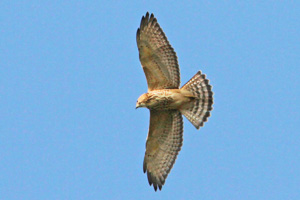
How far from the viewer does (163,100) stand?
12703 millimetres

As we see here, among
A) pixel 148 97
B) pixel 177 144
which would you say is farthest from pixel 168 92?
pixel 177 144

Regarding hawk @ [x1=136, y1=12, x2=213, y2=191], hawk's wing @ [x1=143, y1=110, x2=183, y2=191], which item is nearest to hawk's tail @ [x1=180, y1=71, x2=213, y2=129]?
hawk @ [x1=136, y1=12, x2=213, y2=191]

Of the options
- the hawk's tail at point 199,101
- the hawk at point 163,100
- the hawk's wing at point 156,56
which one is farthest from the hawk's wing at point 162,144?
the hawk's wing at point 156,56

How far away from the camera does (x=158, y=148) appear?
531 inches

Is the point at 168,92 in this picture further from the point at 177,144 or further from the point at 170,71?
the point at 177,144

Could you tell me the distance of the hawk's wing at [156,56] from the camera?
12.7m

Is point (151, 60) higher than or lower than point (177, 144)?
higher

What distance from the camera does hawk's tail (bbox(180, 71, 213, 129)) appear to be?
13.0 metres

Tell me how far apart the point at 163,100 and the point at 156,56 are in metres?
0.91

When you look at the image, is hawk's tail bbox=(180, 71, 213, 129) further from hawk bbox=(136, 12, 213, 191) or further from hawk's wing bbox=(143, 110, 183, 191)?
hawk's wing bbox=(143, 110, 183, 191)

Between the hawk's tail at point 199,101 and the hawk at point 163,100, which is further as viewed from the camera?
the hawk's tail at point 199,101

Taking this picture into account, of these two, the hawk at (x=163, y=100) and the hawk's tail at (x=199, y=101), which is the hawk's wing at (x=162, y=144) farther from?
the hawk's tail at (x=199, y=101)

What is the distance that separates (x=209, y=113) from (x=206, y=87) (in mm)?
550

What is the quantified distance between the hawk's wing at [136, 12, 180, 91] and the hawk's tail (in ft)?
1.16
